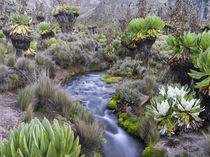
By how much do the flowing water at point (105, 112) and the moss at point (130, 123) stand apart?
16 centimetres

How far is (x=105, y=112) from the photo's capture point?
6285 millimetres

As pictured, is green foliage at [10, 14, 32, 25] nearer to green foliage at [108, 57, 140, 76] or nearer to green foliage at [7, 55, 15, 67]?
green foliage at [7, 55, 15, 67]

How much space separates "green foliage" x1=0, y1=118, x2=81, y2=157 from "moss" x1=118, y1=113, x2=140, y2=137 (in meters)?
3.28

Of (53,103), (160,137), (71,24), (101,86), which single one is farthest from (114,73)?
(71,24)

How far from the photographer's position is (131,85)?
6.91 metres

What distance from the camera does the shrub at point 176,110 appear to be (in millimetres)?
3225

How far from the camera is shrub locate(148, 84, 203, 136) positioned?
3.22 m

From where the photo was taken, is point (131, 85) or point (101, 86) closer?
point (131, 85)

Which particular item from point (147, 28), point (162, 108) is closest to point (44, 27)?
point (147, 28)

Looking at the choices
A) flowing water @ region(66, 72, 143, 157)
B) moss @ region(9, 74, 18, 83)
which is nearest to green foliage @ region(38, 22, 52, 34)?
→ flowing water @ region(66, 72, 143, 157)

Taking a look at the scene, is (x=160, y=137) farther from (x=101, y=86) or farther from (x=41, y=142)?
(x=101, y=86)

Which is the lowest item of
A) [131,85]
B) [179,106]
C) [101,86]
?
[101,86]

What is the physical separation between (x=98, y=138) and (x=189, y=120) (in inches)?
79.7

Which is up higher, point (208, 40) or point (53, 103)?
point (208, 40)
